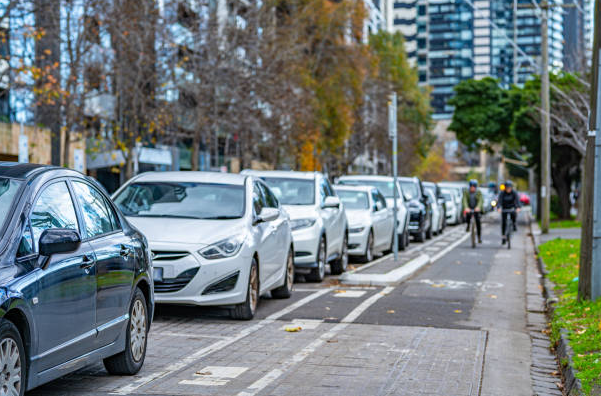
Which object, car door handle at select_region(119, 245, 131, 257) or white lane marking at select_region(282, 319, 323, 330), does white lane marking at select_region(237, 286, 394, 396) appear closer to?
white lane marking at select_region(282, 319, 323, 330)

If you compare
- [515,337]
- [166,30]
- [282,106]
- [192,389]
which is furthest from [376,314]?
[282,106]

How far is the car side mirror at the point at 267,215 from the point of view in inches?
475

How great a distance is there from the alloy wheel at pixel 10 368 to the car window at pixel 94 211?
1494 millimetres

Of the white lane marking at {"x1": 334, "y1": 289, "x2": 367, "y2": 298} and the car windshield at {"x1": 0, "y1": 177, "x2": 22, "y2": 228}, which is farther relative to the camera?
the white lane marking at {"x1": 334, "y1": 289, "x2": 367, "y2": 298}

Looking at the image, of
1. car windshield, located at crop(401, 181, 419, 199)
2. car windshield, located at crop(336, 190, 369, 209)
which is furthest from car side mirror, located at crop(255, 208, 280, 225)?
car windshield, located at crop(401, 181, 419, 199)

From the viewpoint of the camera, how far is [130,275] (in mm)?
7680

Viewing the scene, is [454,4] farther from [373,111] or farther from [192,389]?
[192,389]

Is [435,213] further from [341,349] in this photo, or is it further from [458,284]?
[341,349]

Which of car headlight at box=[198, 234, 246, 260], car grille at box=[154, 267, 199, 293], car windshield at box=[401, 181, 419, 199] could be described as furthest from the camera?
car windshield at box=[401, 181, 419, 199]

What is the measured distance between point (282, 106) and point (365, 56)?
14.2 m

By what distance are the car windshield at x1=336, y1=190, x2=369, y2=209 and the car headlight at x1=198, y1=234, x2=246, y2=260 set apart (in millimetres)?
11024

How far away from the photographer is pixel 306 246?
53.8ft

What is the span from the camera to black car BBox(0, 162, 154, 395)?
18.8 feet


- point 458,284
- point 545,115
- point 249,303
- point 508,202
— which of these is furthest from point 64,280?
point 545,115
